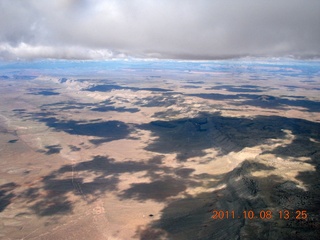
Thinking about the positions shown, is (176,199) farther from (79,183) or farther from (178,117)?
(178,117)

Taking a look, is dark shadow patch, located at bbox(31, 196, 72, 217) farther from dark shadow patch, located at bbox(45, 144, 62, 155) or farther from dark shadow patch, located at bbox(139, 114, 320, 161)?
dark shadow patch, located at bbox(45, 144, 62, 155)

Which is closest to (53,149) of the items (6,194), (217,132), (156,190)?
(6,194)

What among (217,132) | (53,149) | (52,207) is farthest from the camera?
(217,132)

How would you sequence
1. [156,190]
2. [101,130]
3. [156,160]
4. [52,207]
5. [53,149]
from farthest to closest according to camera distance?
1. [101,130]
2. [53,149]
3. [156,160]
4. [156,190]
5. [52,207]

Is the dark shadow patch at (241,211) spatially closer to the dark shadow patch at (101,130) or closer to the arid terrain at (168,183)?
the arid terrain at (168,183)

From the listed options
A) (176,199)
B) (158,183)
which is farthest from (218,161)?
(176,199)

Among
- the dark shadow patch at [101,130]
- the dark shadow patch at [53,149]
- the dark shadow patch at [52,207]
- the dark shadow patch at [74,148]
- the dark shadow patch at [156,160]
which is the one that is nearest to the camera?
the dark shadow patch at [52,207]

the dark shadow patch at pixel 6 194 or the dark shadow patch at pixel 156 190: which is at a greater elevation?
Answer: the dark shadow patch at pixel 156 190

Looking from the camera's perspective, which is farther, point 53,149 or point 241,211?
point 53,149

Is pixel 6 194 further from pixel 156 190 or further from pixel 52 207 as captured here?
pixel 156 190

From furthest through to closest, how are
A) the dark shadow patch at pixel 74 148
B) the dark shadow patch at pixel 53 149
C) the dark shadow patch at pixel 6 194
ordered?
1. the dark shadow patch at pixel 74 148
2. the dark shadow patch at pixel 53 149
3. the dark shadow patch at pixel 6 194

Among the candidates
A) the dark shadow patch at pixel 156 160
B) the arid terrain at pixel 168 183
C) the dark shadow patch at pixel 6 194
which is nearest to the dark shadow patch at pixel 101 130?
the arid terrain at pixel 168 183

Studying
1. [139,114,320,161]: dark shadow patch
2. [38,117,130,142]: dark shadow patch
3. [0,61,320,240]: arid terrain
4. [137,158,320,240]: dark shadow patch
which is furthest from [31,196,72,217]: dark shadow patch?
[38,117,130,142]: dark shadow patch

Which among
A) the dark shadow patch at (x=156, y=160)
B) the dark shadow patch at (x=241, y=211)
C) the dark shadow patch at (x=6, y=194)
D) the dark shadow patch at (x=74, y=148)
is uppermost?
the dark shadow patch at (x=241, y=211)
